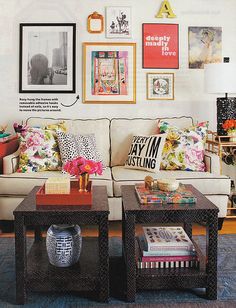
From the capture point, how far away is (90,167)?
236cm

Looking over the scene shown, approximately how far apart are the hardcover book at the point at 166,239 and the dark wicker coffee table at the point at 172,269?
0.12 meters

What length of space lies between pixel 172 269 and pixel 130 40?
8.96ft

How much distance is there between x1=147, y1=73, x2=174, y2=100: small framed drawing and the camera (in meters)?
4.39

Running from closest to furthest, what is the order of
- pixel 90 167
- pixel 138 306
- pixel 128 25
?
1. pixel 138 306
2. pixel 90 167
3. pixel 128 25

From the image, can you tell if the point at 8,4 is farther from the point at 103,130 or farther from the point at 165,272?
the point at 165,272

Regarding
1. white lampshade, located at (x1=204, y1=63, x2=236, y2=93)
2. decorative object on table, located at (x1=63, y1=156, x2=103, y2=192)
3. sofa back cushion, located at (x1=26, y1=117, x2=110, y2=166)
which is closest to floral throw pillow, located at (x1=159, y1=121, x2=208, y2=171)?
white lampshade, located at (x1=204, y1=63, x2=236, y2=93)

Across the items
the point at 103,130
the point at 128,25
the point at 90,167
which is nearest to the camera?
the point at 90,167

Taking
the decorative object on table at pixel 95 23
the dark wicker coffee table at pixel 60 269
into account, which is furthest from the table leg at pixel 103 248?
the decorative object on table at pixel 95 23

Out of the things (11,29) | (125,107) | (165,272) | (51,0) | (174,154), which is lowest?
(165,272)

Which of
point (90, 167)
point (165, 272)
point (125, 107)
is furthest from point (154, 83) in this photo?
point (165, 272)

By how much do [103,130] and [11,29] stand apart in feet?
4.56

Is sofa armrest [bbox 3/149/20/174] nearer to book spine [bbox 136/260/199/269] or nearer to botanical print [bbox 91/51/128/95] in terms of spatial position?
botanical print [bbox 91/51/128/95]

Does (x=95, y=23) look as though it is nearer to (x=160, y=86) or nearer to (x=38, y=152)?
(x=160, y=86)

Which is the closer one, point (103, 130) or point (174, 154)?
point (174, 154)
